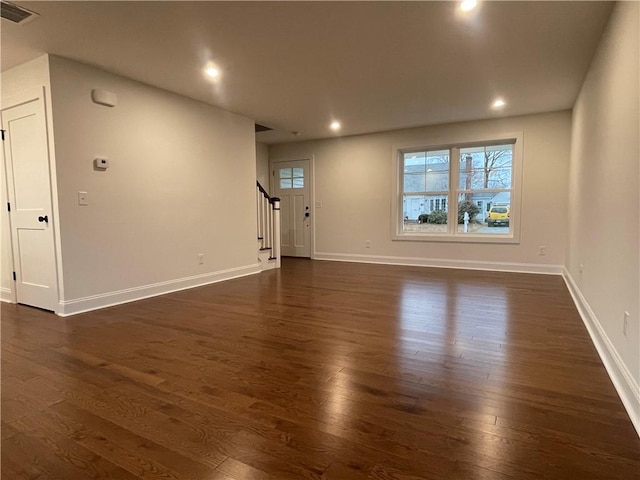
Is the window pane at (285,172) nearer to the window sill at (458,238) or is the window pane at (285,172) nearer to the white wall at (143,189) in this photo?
the white wall at (143,189)

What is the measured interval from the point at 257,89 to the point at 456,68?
2281mm

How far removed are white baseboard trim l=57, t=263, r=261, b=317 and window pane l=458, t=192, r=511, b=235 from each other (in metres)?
3.94

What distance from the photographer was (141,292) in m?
4.18

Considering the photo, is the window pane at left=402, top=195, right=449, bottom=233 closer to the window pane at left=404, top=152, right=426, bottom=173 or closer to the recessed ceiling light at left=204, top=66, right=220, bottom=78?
the window pane at left=404, top=152, right=426, bottom=173

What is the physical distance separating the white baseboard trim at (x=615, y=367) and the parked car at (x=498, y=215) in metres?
2.89

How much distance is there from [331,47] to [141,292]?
3367 millimetres

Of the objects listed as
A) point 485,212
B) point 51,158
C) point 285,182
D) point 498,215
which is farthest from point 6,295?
point 498,215

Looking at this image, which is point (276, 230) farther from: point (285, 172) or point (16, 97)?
point (16, 97)

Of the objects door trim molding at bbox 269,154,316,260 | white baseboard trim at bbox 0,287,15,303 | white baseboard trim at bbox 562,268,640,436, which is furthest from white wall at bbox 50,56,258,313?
white baseboard trim at bbox 562,268,640,436

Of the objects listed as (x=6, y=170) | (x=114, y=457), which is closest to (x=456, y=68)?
(x=114, y=457)

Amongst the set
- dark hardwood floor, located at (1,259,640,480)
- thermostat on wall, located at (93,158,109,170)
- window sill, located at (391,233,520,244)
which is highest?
thermostat on wall, located at (93,158,109,170)

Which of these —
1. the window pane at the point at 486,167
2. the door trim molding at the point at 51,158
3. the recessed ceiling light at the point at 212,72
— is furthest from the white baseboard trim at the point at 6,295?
the window pane at the point at 486,167

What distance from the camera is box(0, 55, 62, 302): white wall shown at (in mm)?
3359

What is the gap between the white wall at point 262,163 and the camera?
779 centimetres
